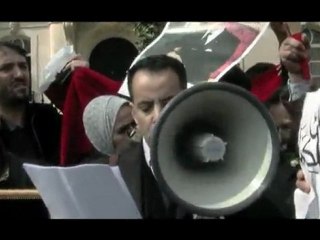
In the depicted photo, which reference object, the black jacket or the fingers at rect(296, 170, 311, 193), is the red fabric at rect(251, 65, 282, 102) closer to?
the fingers at rect(296, 170, 311, 193)

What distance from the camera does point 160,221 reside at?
350cm

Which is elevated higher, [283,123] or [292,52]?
[292,52]

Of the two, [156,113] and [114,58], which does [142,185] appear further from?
[114,58]

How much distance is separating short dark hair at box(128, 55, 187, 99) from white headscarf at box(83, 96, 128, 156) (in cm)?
12

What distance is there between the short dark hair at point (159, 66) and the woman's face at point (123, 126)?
0.08 m

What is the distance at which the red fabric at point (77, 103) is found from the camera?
346cm

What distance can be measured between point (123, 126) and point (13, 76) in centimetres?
55

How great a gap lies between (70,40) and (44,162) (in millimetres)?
553

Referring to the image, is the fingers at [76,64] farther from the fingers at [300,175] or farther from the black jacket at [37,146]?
the fingers at [300,175]

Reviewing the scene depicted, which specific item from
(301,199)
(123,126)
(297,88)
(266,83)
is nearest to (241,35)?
(266,83)

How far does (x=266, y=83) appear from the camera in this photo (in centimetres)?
346

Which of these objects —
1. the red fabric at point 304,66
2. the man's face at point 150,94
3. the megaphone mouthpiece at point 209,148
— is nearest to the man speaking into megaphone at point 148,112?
the man's face at point 150,94

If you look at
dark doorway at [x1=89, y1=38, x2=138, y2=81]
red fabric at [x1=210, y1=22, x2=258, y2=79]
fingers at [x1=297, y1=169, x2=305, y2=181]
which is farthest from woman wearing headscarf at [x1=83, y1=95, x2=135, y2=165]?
fingers at [x1=297, y1=169, x2=305, y2=181]

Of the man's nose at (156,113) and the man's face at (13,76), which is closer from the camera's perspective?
the man's nose at (156,113)
